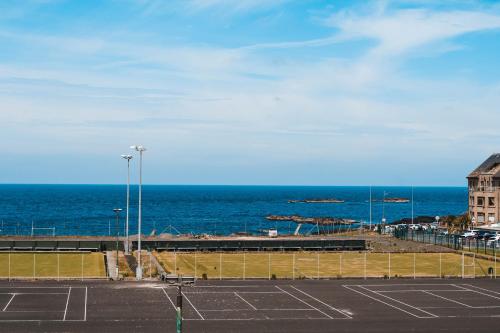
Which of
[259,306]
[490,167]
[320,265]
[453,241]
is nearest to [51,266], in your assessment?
[320,265]

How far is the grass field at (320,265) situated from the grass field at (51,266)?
6.14 metres

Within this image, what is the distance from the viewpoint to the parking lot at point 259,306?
4012 cm

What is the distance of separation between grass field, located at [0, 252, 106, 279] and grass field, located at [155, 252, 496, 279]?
614 cm

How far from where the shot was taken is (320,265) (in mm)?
A: 69250

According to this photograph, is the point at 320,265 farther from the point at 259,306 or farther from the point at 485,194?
the point at 485,194

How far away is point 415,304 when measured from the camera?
1902 inches

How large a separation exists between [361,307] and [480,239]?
2014 inches

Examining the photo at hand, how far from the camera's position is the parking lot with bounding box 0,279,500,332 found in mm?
40125

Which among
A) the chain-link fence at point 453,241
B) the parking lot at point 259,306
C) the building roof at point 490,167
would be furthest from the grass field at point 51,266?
the building roof at point 490,167

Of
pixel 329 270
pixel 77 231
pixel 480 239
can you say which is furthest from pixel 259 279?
pixel 77 231

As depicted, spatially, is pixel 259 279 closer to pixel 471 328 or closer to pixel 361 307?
pixel 361 307

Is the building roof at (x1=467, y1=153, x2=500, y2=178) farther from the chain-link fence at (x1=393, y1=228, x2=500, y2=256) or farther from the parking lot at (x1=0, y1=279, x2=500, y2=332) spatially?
the parking lot at (x1=0, y1=279, x2=500, y2=332)

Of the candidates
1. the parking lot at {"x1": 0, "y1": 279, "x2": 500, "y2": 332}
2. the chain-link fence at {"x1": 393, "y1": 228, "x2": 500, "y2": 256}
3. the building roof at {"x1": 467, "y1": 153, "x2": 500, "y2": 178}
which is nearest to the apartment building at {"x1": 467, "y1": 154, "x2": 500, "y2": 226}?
the building roof at {"x1": 467, "y1": 153, "x2": 500, "y2": 178}

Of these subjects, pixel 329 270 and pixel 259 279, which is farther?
pixel 329 270
